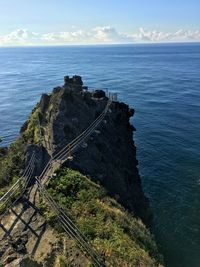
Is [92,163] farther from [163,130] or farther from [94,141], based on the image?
[163,130]

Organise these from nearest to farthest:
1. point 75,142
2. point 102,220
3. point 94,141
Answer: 1. point 102,220
2. point 75,142
3. point 94,141

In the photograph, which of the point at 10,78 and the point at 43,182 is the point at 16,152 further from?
the point at 10,78

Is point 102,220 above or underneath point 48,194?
underneath

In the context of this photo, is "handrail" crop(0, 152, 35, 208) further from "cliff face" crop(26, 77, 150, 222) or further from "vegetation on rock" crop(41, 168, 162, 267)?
"cliff face" crop(26, 77, 150, 222)

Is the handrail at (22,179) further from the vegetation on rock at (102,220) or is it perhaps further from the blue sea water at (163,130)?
the blue sea water at (163,130)

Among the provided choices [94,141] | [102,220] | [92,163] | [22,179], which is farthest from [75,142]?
[102,220]

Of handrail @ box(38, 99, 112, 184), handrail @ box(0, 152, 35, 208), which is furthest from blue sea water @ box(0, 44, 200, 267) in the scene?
handrail @ box(0, 152, 35, 208)

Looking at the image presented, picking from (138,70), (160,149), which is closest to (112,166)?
(160,149)
